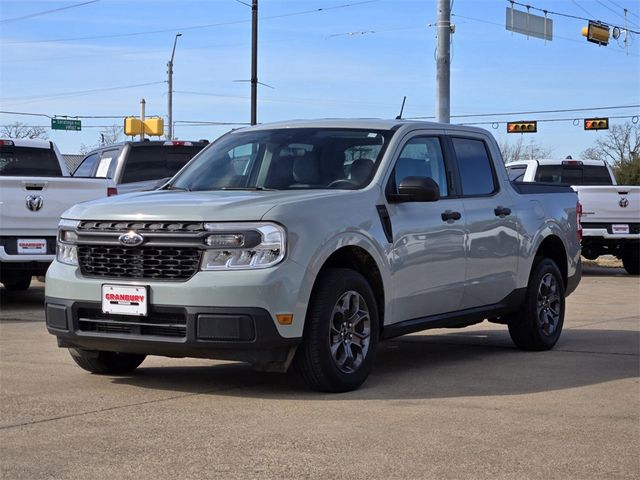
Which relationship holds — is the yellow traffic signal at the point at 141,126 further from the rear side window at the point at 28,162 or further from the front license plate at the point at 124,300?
the front license plate at the point at 124,300

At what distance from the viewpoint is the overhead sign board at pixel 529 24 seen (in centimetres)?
2805

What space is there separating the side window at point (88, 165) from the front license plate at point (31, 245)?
631 centimetres

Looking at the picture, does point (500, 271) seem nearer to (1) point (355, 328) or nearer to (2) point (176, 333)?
(1) point (355, 328)

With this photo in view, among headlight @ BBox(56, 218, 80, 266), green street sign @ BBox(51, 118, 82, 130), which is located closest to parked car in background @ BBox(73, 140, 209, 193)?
headlight @ BBox(56, 218, 80, 266)

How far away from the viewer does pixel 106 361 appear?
7.84m

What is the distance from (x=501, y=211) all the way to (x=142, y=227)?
3.31 m

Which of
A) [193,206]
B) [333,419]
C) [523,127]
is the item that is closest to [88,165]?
[193,206]

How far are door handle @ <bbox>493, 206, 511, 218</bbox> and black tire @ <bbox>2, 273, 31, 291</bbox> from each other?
315 inches

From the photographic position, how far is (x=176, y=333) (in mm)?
6820

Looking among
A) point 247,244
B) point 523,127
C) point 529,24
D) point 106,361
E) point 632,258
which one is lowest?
point 632,258

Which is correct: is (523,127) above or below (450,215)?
above

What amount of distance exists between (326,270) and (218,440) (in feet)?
5.80

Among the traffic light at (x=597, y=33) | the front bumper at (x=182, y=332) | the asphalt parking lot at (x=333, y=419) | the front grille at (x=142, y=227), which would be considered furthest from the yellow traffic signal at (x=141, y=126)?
the front bumper at (x=182, y=332)

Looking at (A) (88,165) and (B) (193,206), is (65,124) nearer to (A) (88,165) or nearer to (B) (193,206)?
(A) (88,165)
